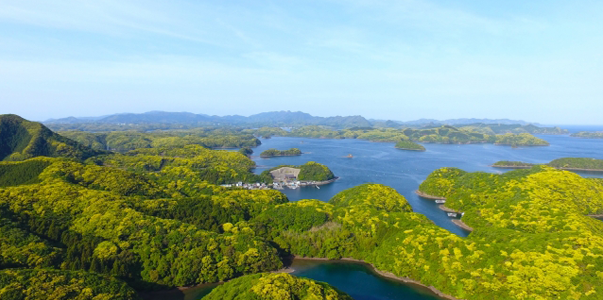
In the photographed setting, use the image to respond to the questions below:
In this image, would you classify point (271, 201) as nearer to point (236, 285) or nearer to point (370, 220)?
point (370, 220)

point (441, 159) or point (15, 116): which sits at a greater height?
point (15, 116)

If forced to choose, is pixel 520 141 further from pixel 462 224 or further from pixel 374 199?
pixel 374 199

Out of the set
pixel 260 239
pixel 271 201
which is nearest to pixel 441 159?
pixel 271 201

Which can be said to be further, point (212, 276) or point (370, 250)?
point (370, 250)

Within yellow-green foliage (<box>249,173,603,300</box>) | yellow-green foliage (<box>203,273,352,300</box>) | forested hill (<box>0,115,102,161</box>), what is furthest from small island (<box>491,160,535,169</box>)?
forested hill (<box>0,115,102,161</box>)

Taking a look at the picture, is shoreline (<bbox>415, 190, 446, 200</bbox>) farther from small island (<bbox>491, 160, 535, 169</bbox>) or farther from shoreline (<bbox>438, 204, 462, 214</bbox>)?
small island (<bbox>491, 160, 535, 169</bbox>)

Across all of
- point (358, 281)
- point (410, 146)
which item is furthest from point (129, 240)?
point (410, 146)
